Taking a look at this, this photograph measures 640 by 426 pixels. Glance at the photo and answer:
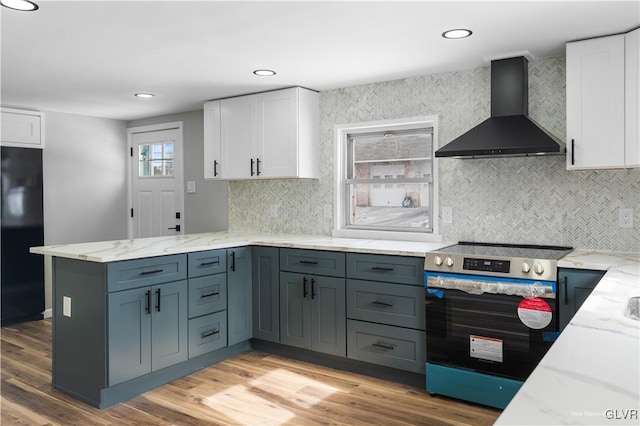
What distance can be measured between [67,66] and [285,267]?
2.10 metres

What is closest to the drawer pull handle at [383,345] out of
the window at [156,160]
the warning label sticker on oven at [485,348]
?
the warning label sticker on oven at [485,348]

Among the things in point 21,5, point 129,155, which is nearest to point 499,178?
point 21,5

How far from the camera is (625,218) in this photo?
2980mm

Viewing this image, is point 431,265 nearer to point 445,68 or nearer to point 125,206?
point 445,68

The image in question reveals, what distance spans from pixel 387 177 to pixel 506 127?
3.82 ft

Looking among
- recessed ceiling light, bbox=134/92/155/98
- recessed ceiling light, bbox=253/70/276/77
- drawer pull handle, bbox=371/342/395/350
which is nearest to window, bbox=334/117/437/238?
recessed ceiling light, bbox=253/70/276/77

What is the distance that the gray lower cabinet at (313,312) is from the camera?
3.45 meters

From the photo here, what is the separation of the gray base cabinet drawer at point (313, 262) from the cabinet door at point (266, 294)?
0.10 meters

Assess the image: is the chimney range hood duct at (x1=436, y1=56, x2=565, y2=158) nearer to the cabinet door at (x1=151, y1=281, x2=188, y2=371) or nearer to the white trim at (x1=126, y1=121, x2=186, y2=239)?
the cabinet door at (x1=151, y1=281, x2=188, y2=371)

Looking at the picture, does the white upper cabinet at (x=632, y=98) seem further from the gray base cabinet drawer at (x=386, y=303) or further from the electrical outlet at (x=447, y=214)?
the gray base cabinet drawer at (x=386, y=303)

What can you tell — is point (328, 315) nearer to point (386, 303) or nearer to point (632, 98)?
point (386, 303)

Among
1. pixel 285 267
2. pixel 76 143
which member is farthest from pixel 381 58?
pixel 76 143

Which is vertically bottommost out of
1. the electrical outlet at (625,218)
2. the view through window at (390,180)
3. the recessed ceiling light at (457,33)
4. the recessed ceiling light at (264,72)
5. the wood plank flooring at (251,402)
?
the wood plank flooring at (251,402)

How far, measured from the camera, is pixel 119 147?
566 centimetres
